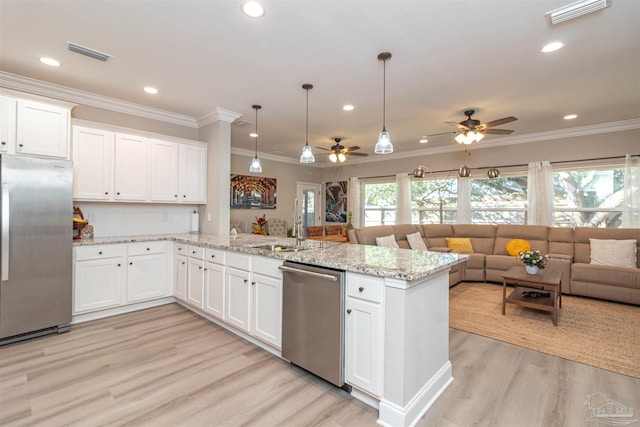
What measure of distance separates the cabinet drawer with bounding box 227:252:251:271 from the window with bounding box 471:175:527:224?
5463 mm

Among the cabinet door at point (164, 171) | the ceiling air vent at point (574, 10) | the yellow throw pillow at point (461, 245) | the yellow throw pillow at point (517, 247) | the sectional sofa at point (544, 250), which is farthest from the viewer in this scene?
the yellow throw pillow at point (461, 245)

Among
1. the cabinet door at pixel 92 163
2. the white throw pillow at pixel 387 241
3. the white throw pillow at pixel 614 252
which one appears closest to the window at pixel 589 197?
the white throw pillow at pixel 614 252

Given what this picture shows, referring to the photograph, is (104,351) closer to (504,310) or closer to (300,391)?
(300,391)

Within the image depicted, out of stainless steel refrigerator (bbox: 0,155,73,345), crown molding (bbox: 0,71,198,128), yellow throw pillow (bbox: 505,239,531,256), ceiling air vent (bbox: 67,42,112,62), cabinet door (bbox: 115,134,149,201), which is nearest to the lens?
ceiling air vent (bbox: 67,42,112,62)

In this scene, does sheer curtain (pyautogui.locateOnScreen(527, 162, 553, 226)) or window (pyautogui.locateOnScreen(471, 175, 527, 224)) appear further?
window (pyautogui.locateOnScreen(471, 175, 527, 224))

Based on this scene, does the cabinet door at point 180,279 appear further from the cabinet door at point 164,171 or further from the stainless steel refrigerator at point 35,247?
the stainless steel refrigerator at point 35,247

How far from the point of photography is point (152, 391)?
210cm

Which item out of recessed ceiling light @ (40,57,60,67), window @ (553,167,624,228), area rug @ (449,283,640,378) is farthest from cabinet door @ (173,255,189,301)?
window @ (553,167,624,228)

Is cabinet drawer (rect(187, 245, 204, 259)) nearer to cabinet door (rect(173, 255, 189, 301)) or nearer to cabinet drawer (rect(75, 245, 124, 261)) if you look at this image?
cabinet door (rect(173, 255, 189, 301))

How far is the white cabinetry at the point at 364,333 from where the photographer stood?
1847 millimetres

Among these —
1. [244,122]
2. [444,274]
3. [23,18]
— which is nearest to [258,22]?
[23,18]

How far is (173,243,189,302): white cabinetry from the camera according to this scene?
3.72 meters

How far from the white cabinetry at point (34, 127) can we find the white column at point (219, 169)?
1648 mm

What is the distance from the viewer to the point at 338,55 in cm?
275
